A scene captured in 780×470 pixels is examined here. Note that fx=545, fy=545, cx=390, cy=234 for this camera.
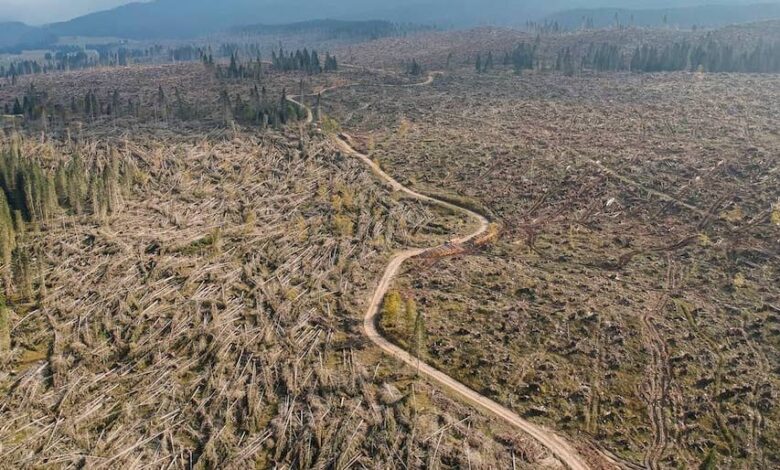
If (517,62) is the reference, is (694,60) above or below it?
above

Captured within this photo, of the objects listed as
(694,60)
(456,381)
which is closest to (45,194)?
(456,381)

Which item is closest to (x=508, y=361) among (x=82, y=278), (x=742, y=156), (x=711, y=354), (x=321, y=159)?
(x=711, y=354)

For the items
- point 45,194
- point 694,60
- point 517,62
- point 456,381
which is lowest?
point 456,381

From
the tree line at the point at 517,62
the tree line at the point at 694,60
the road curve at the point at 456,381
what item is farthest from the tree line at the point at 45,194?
the tree line at the point at 694,60

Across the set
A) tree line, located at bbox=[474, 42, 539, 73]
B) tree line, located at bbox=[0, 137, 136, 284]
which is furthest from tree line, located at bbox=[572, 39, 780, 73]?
tree line, located at bbox=[0, 137, 136, 284]

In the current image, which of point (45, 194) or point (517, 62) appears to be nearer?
point (45, 194)

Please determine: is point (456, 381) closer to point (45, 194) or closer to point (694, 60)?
point (45, 194)

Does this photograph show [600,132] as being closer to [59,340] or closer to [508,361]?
[508,361]

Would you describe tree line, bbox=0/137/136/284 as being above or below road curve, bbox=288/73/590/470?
above

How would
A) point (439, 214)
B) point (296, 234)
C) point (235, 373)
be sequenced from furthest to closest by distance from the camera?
1. point (439, 214)
2. point (296, 234)
3. point (235, 373)

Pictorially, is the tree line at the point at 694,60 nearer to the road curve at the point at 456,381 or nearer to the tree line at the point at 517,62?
the tree line at the point at 517,62

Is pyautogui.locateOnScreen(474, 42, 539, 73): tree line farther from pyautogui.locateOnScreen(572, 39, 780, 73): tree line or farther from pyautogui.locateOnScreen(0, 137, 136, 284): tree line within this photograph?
pyautogui.locateOnScreen(0, 137, 136, 284): tree line
